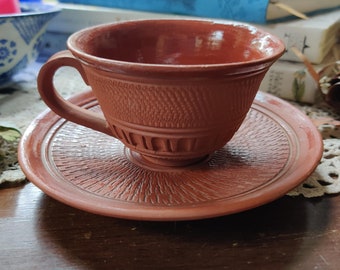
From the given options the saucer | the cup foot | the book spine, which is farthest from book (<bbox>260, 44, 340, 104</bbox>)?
the cup foot

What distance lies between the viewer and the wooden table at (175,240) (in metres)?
0.29

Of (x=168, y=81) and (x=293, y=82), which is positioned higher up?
(x=168, y=81)

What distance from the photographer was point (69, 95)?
596mm

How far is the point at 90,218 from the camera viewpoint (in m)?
0.33

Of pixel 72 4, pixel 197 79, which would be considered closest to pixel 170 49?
pixel 197 79

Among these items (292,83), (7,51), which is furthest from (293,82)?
(7,51)

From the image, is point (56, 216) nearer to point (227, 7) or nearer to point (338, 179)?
point (338, 179)

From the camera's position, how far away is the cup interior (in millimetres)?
397

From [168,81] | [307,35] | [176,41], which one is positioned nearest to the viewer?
[168,81]

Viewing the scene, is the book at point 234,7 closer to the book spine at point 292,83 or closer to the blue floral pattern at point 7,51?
the book spine at point 292,83

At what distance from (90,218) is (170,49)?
0.20 metres

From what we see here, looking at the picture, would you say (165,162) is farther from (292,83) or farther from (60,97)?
(292,83)

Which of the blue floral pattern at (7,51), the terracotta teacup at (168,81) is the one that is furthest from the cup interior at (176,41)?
the blue floral pattern at (7,51)

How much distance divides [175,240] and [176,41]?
216 millimetres
